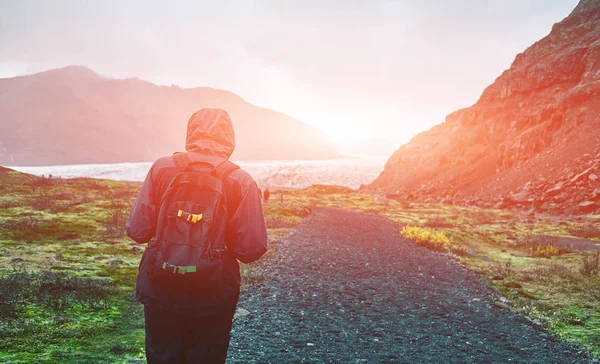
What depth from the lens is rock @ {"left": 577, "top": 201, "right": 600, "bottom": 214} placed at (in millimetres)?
38191

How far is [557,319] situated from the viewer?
945cm

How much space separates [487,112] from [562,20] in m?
26.2

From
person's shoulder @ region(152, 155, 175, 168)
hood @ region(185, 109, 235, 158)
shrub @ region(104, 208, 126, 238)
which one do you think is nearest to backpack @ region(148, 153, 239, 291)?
person's shoulder @ region(152, 155, 175, 168)

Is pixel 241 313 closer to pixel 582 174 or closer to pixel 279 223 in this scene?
pixel 279 223

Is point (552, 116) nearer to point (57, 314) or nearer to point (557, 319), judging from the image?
point (557, 319)

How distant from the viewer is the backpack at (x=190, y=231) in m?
3.25

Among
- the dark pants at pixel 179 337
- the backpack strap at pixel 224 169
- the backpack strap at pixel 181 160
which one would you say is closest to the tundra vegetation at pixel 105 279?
the dark pants at pixel 179 337

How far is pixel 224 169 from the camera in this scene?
357 centimetres

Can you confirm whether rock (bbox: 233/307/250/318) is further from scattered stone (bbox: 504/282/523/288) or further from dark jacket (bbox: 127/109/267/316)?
scattered stone (bbox: 504/282/523/288)

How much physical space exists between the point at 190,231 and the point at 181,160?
2.48 feet

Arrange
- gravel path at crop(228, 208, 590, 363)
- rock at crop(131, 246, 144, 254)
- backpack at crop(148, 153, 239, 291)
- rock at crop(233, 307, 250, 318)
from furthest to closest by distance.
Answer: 1. rock at crop(131, 246, 144, 254)
2. rock at crop(233, 307, 250, 318)
3. gravel path at crop(228, 208, 590, 363)
4. backpack at crop(148, 153, 239, 291)

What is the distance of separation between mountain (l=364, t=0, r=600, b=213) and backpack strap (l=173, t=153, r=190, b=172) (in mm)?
47882

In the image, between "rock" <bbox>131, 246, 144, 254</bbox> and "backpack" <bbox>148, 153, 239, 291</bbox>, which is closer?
"backpack" <bbox>148, 153, 239, 291</bbox>

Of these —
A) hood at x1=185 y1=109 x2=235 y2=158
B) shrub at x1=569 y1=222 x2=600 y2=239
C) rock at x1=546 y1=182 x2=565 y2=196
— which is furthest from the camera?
rock at x1=546 y1=182 x2=565 y2=196
